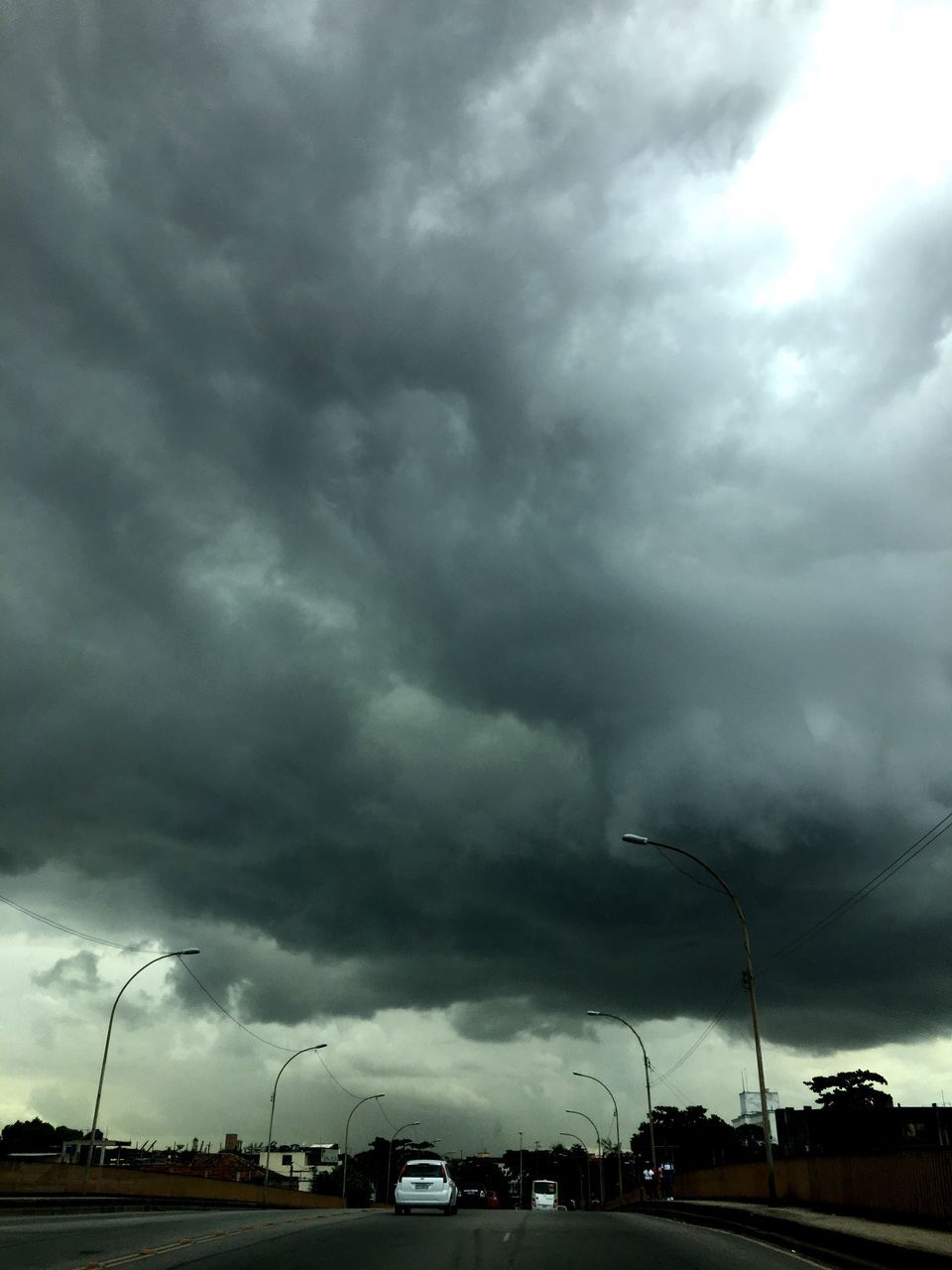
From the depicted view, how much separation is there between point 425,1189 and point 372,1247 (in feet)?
50.6

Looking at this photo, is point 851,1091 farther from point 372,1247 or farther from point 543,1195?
point 372,1247

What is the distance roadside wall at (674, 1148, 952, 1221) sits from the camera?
18094 millimetres

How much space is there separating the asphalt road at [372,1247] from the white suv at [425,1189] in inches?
303

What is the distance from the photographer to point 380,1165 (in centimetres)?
19362

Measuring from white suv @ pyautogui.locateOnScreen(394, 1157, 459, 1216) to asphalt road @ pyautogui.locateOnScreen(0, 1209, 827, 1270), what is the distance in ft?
25.3

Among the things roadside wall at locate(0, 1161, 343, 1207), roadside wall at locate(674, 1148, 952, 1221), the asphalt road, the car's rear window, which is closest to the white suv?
the car's rear window

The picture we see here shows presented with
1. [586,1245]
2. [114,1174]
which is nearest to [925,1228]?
[586,1245]

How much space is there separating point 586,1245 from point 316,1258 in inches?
209

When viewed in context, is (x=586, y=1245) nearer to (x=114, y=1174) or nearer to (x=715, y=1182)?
(x=715, y=1182)

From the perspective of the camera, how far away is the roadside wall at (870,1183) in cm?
1809

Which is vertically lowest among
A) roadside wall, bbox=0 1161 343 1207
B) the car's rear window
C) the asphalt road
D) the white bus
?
the white bus

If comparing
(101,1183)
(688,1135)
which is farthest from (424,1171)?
(688,1135)

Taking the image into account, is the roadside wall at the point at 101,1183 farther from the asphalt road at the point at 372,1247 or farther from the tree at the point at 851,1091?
the tree at the point at 851,1091

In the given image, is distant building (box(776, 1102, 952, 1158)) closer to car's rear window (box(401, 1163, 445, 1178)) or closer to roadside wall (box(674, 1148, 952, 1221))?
roadside wall (box(674, 1148, 952, 1221))
